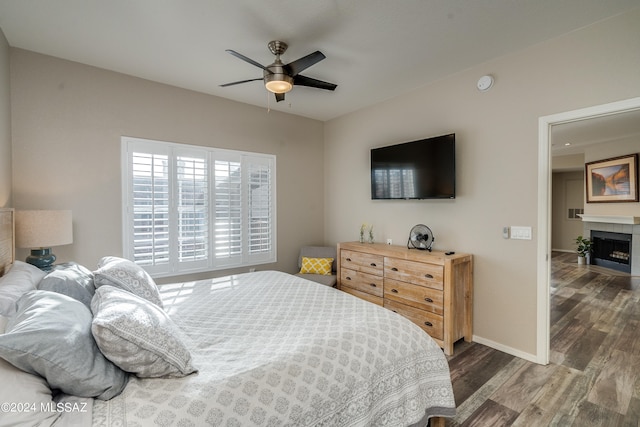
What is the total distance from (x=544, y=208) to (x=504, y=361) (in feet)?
4.73

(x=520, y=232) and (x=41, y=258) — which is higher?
(x=520, y=232)

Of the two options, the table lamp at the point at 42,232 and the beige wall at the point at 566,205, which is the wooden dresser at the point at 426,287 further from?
the beige wall at the point at 566,205

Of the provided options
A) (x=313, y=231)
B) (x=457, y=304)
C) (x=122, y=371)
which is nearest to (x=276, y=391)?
(x=122, y=371)

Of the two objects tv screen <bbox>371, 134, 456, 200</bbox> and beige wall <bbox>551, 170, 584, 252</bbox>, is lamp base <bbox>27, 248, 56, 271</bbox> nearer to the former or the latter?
tv screen <bbox>371, 134, 456, 200</bbox>

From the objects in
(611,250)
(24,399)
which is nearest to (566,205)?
(611,250)

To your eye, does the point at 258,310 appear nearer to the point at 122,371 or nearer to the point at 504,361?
the point at 122,371

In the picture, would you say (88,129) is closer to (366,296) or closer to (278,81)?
(278,81)

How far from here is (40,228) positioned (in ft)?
7.72

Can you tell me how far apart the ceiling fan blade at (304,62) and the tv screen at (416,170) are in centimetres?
168

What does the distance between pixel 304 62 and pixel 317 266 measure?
270cm

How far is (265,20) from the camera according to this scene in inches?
88.4

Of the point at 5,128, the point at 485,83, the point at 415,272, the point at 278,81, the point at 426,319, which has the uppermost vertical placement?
the point at 485,83

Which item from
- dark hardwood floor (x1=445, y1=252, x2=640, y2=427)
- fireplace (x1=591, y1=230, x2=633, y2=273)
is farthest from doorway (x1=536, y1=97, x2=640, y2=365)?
fireplace (x1=591, y1=230, x2=633, y2=273)

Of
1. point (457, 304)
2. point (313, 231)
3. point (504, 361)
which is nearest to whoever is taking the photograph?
point (504, 361)
